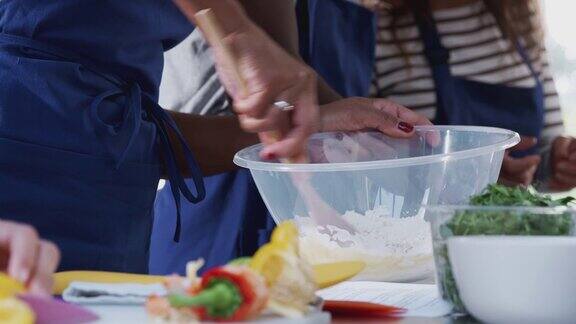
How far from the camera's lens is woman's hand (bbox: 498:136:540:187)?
189 cm

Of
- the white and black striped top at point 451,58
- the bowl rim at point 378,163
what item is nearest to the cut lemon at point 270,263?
the bowl rim at point 378,163

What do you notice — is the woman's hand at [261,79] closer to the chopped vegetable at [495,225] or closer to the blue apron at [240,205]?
the chopped vegetable at [495,225]

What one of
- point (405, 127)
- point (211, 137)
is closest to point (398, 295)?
point (405, 127)

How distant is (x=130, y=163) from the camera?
1.26 meters

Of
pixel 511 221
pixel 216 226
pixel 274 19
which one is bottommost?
pixel 216 226

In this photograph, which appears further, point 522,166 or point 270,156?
point 522,166

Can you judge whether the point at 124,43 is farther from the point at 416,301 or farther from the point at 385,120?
the point at 416,301

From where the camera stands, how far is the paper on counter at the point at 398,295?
820mm

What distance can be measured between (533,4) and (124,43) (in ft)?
3.41

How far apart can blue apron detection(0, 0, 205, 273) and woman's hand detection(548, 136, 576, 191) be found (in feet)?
3.15

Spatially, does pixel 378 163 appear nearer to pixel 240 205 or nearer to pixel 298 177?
pixel 298 177

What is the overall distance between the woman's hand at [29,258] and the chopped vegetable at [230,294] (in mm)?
109

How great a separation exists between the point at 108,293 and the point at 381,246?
350 millimetres

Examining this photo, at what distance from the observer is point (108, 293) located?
2.48 feet
